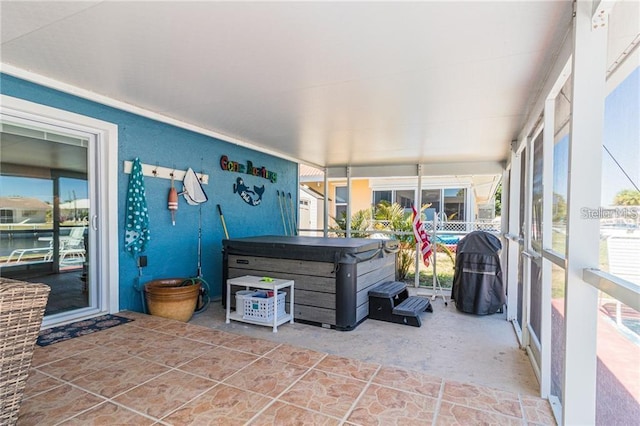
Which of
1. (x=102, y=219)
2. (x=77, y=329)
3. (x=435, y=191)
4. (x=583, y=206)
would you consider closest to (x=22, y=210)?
(x=102, y=219)

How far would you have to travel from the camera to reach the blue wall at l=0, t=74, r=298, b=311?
135 inches

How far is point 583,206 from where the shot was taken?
1609mm

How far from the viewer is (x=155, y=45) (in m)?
2.23

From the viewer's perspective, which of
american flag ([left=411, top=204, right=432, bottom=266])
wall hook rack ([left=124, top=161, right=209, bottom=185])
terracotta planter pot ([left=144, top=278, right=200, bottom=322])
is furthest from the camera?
american flag ([left=411, top=204, right=432, bottom=266])

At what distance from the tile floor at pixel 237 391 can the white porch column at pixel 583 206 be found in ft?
1.50

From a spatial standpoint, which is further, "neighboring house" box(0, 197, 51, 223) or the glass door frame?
the glass door frame

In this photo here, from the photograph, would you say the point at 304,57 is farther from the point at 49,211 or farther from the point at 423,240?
the point at 423,240

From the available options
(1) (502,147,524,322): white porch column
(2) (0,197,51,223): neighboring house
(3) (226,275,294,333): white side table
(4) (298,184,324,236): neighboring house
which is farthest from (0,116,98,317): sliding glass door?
(4) (298,184,324,236): neighboring house

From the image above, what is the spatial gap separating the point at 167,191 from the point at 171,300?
4.42 ft

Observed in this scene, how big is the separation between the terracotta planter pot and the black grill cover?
3.40 metres

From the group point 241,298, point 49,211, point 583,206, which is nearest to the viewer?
point 583,206

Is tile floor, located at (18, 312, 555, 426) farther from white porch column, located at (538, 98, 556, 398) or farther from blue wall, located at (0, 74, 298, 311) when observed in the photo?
blue wall, located at (0, 74, 298, 311)

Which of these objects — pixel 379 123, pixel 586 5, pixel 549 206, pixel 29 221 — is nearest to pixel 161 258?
pixel 29 221

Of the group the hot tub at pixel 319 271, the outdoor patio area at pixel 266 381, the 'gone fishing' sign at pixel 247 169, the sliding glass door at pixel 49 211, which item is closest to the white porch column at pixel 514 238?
the outdoor patio area at pixel 266 381
